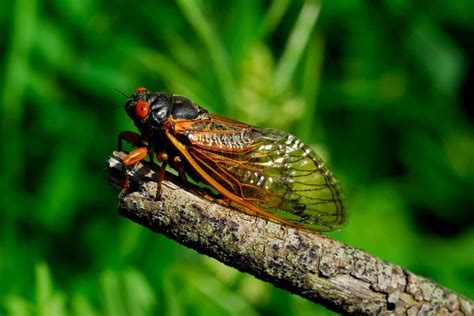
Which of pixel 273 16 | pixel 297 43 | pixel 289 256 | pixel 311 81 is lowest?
pixel 289 256

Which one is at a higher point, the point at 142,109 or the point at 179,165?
the point at 142,109

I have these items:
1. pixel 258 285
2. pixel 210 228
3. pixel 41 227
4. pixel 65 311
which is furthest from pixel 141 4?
pixel 210 228

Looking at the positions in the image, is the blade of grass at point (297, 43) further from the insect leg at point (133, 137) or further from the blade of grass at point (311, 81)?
the insect leg at point (133, 137)

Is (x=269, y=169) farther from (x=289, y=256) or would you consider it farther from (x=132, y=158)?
(x=289, y=256)

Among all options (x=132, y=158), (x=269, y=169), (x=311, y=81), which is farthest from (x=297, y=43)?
(x=132, y=158)

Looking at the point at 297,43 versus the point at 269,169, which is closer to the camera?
the point at 269,169

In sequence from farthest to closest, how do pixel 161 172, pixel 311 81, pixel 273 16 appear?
1. pixel 273 16
2. pixel 311 81
3. pixel 161 172

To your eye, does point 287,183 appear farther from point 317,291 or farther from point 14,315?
point 14,315
